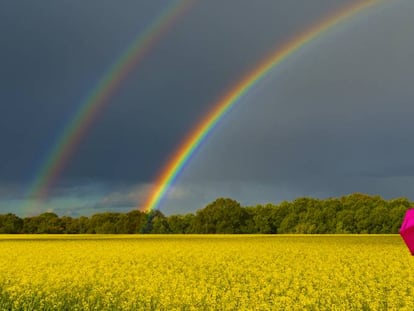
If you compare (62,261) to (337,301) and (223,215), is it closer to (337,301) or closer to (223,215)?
(337,301)

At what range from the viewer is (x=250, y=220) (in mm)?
104375

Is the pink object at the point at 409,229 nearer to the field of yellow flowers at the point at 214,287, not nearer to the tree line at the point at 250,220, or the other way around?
the field of yellow flowers at the point at 214,287

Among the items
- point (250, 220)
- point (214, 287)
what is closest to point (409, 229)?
point (214, 287)

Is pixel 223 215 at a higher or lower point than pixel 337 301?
higher

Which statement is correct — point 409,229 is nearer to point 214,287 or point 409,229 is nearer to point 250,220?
point 214,287

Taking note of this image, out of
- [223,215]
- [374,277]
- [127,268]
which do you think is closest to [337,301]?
[374,277]

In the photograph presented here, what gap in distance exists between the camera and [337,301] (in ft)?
45.6

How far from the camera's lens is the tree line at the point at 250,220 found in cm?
8925

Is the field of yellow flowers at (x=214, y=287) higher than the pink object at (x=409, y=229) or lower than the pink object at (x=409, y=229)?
lower

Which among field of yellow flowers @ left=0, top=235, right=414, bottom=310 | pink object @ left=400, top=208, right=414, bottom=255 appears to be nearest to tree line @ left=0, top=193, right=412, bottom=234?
pink object @ left=400, top=208, right=414, bottom=255

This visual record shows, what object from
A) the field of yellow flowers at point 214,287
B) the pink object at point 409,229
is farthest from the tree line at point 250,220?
the field of yellow flowers at point 214,287

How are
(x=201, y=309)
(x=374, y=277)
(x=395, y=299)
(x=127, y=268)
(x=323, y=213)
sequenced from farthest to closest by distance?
(x=323, y=213)
(x=127, y=268)
(x=374, y=277)
(x=395, y=299)
(x=201, y=309)

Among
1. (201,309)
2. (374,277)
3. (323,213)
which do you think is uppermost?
(323,213)

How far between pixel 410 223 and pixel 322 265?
4.31 meters
